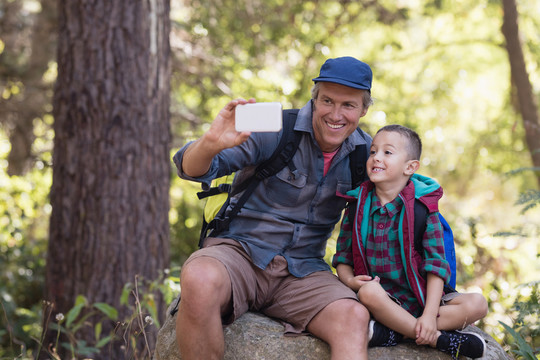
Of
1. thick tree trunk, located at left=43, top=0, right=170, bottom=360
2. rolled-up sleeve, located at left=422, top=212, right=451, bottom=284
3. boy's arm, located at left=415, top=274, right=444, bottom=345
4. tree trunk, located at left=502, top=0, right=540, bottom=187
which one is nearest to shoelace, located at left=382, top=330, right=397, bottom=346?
boy's arm, located at left=415, top=274, right=444, bottom=345

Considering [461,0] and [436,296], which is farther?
[461,0]

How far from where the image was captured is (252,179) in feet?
10.9

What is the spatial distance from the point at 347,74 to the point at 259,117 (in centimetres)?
75

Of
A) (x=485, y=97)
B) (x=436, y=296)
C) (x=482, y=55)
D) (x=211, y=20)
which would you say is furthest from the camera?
(x=485, y=97)

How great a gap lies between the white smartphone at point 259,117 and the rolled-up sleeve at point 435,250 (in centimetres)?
104

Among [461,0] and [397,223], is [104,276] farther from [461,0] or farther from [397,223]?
[461,0]

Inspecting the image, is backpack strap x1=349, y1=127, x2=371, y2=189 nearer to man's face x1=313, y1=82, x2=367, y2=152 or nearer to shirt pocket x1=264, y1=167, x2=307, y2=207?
man's face x1=313, y1=82, x2=367, y2=152

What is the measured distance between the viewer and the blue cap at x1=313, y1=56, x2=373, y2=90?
10.4 ft

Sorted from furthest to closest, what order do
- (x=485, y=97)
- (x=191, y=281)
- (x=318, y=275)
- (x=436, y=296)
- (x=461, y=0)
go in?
(x=485, y=97), (x=461, y=0), (x=318, y=275), (x=436, y=296), (x=191, y=281)

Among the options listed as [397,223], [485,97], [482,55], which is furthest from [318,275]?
[485,97]

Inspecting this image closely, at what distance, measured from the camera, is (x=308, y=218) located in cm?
338

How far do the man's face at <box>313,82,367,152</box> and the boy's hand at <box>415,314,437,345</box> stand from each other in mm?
1113

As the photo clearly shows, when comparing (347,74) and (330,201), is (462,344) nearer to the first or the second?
(330,201)

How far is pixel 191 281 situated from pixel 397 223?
119cm
